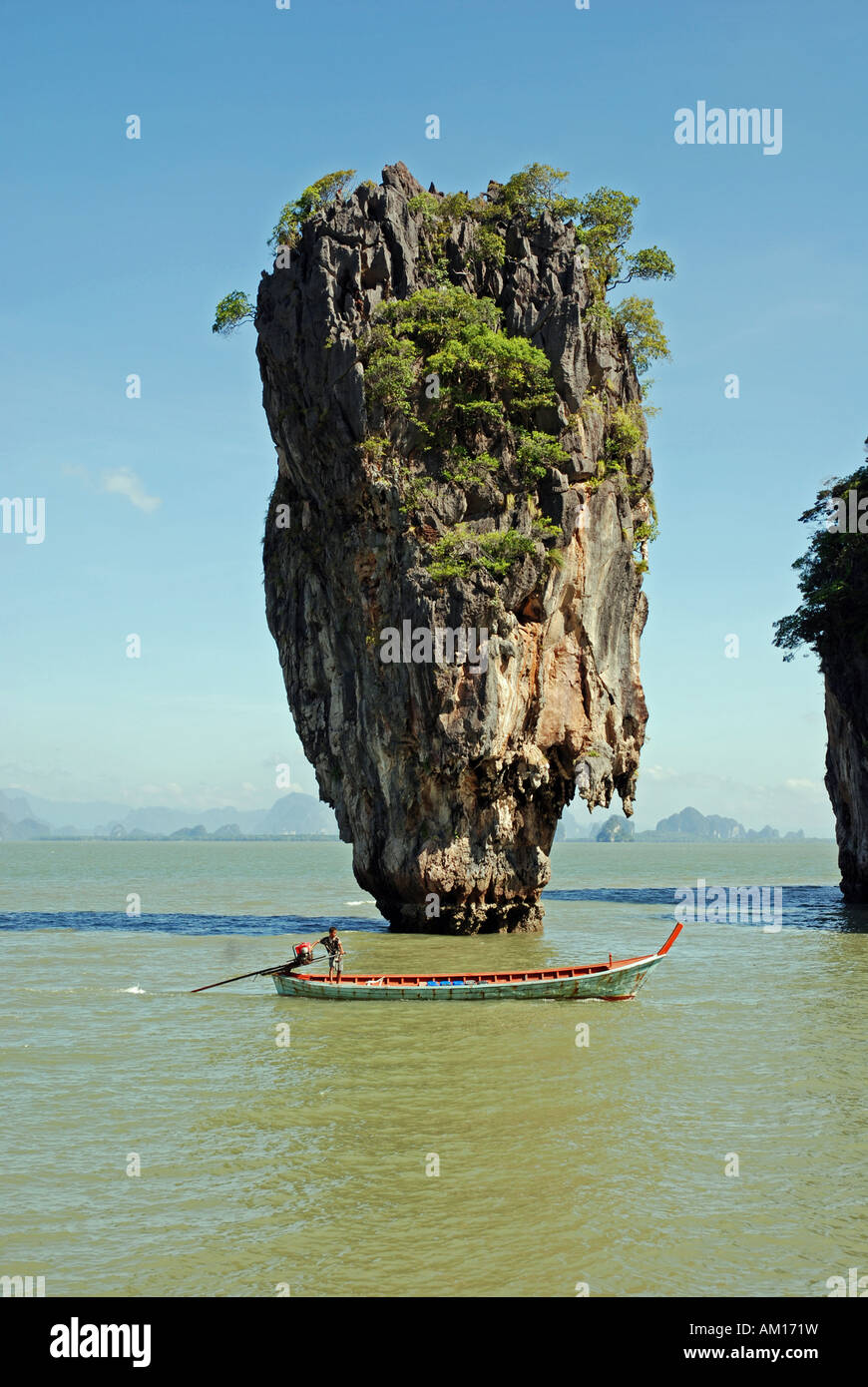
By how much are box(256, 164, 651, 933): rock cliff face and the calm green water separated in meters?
5.87

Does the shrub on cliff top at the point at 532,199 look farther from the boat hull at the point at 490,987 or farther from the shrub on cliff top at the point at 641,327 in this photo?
the boat hull at the point at 490,987

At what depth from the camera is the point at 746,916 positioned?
43.3 meters

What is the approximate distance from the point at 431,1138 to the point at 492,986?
856 centimetres

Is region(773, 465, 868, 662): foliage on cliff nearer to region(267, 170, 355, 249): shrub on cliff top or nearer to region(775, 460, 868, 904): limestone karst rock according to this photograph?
region(775, 460, 868, 904): limestone karst rock

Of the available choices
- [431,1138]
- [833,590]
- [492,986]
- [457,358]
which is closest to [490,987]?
[492,986]

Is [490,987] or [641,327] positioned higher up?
[641,327]

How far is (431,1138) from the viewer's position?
14.0 m

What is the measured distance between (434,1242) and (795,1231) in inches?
Answer: 150

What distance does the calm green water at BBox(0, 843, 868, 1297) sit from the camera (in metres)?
10.5
